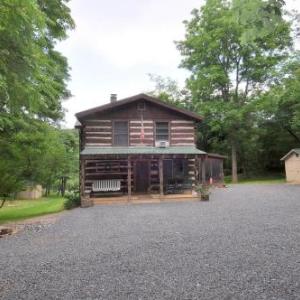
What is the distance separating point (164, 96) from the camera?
1774 inches

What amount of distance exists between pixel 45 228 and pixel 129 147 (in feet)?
33.3

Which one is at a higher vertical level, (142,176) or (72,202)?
(142,176)

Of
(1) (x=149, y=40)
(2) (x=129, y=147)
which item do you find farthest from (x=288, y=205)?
(1) (x=149, y=40)

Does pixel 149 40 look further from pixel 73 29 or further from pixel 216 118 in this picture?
pixel 216 118

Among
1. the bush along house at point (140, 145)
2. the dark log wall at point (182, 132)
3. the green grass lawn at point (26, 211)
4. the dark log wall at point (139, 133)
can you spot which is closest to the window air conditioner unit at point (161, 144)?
the bush along house at point (140, 145)

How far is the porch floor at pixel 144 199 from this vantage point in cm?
1884

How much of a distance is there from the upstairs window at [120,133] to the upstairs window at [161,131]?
2.03 meters

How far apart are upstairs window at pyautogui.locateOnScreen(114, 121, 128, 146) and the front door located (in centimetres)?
177

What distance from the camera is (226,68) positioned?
1641 inches

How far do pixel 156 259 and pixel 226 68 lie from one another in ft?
125

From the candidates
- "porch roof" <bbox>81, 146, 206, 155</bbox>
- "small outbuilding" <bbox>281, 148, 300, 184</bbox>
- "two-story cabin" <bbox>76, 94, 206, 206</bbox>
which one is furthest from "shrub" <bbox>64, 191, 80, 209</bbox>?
"small outbuilding" <bbox>281, 148, 300, 184</bbox>

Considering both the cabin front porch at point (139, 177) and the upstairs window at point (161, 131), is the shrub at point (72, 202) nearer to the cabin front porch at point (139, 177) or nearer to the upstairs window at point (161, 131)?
the cabin front porch at point (139, 177)

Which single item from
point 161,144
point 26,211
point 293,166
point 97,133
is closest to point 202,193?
point 161,144

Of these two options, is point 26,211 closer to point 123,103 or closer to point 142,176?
point 142,176
